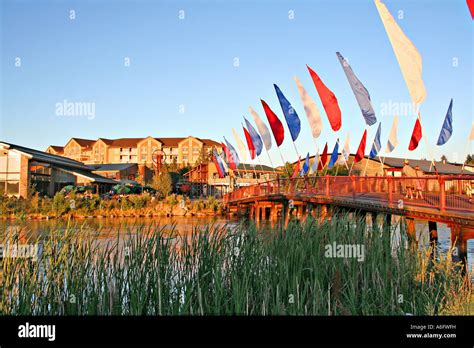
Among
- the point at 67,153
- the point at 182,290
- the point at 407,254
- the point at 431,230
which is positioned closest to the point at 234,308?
the point at 182,290

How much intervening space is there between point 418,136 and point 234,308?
828 inches

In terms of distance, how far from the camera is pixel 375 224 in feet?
29.4

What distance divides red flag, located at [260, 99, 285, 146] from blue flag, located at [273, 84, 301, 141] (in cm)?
253

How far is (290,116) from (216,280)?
1865cm

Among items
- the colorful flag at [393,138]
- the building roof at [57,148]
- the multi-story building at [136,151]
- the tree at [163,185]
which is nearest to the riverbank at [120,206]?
the tree at [163,185]

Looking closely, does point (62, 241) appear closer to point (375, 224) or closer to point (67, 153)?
point (375, 224)

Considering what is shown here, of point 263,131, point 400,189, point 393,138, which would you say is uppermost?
point 263,131

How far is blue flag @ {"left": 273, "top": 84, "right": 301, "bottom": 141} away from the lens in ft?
77.0

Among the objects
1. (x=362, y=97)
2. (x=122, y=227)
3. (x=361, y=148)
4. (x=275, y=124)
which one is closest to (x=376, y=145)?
(x=361, y=148)

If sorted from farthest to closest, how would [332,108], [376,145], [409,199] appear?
[376,145] → [332,108] → [409,199]

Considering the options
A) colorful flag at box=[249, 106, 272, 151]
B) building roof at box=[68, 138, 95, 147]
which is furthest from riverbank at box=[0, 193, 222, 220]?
building roof at box=[68, 138, 95, 147]

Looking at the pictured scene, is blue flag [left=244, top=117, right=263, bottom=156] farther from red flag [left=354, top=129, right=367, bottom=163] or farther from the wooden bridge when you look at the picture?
the wooden bridge

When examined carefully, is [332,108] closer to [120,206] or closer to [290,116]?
[290,116]

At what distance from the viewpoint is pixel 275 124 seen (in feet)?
86.3
